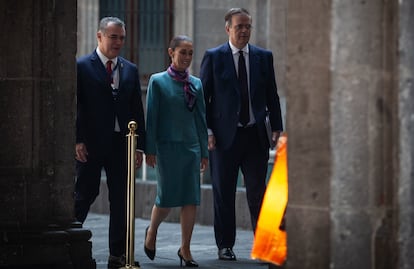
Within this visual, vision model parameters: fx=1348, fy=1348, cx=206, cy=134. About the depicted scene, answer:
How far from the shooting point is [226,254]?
10.5 meters

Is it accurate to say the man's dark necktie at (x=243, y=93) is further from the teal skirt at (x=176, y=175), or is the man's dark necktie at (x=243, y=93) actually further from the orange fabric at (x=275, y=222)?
the orange fabric at (x=275, y=222)

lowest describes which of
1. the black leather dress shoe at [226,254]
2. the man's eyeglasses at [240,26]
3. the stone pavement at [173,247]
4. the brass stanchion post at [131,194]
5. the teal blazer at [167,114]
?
the stone pavement at [173,247]

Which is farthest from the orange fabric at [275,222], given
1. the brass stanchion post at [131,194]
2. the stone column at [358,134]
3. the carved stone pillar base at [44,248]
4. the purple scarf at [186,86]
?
the purple scarf at [186,86]

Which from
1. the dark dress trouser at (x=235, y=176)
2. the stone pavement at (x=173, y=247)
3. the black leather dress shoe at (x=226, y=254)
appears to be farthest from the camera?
the dark dress trouser at (x=235, y=176)

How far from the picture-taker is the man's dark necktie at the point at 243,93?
10.5 meters

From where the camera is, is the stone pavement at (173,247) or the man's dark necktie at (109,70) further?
the stone pavement at (173,247)

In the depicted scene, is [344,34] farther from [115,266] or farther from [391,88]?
[115,266]

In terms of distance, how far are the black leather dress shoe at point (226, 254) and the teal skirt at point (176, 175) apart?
2.11ft

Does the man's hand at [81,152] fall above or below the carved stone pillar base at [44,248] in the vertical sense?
above

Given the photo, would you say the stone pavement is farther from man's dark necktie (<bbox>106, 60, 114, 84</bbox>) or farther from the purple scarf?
man's dark necktie (<bbox>106, 60, 114, 84</bbox>)

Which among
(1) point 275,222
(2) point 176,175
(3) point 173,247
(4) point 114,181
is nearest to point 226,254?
(2) point 176,175

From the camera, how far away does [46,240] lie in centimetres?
933

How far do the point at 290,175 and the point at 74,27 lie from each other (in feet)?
10.6

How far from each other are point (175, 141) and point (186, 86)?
1.39 ft
